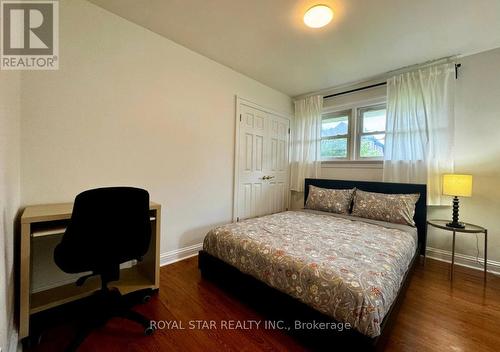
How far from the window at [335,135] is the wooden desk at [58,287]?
3.01m

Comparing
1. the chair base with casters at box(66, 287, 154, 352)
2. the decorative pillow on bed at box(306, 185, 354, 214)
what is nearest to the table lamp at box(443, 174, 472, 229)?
the decorative pillow on bed at box(306, 185, 354, 214)

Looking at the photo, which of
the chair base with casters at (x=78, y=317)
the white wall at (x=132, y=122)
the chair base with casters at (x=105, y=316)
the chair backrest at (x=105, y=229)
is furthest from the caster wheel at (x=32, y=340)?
the white wall at (x=132, y=122)

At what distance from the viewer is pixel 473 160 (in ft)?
8.14

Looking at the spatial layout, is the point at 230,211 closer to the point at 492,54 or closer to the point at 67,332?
the point at 67,332

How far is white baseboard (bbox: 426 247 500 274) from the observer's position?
7.74ft

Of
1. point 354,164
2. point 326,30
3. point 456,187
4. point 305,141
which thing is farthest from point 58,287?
point 456,187

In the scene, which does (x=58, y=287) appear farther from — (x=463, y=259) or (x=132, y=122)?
(x=463, y=259)

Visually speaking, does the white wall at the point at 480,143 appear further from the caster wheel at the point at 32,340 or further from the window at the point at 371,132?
the caster wheel at the point at 32,340

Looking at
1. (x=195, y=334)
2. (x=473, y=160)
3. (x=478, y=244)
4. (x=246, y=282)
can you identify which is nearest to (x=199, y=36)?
(x=246, y=282)

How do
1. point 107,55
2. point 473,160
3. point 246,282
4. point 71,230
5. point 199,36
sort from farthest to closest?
1. point 473,160
2. point 199,36
3. point 107,55
4. point 246,282
5. point 71,230

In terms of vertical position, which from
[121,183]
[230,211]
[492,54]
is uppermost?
[492,54]

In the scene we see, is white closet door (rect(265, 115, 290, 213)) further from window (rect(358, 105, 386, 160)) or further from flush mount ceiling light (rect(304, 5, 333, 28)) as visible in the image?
flush mount ceiling light (rect(304, 5, 333, 28))

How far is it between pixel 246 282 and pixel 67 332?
1234 mm

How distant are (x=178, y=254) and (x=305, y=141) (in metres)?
2.80
